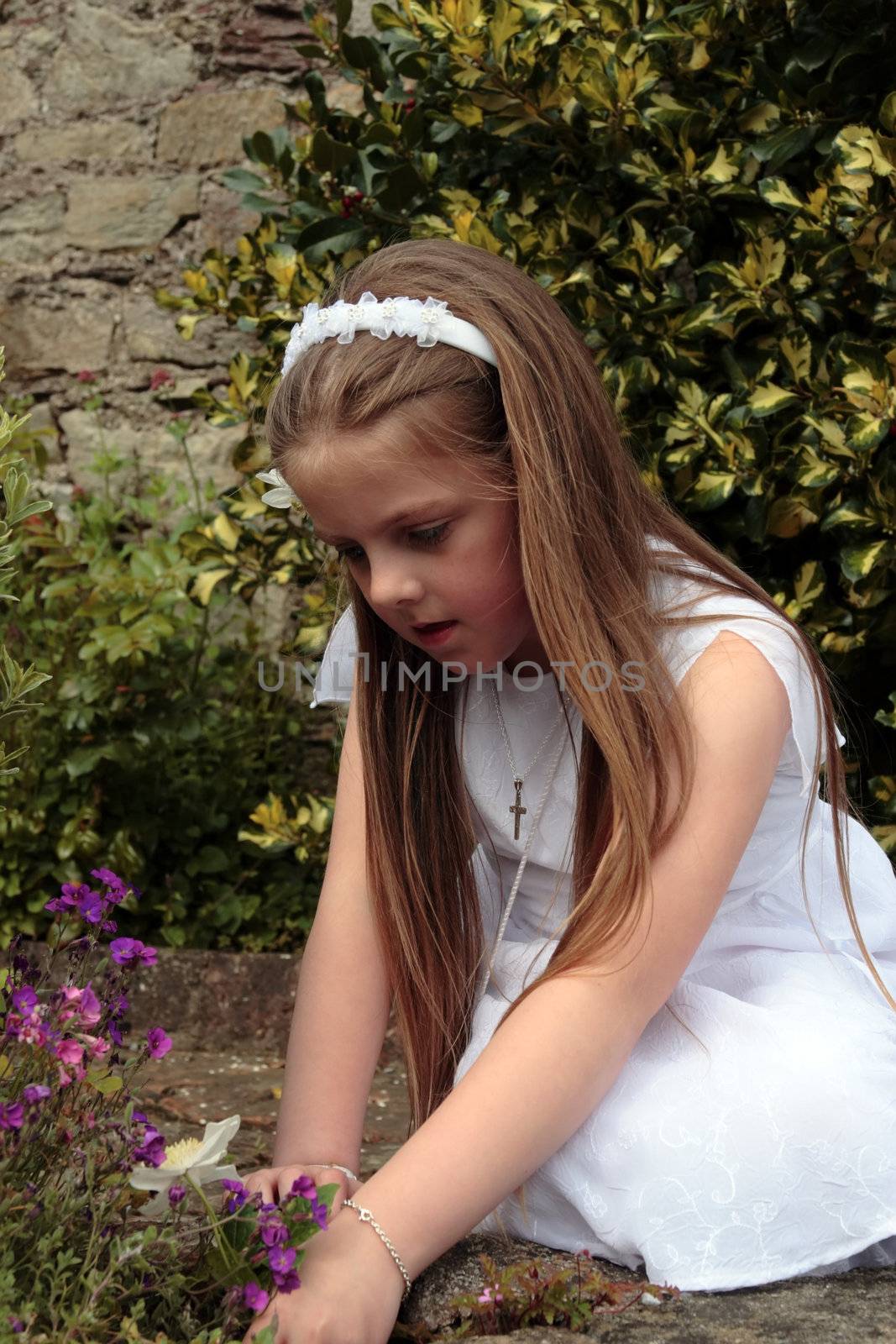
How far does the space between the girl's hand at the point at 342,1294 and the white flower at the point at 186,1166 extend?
121mm

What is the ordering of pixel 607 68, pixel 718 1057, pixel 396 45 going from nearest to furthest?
pixel 718 1057, pixel 607 68, pixel 396 45

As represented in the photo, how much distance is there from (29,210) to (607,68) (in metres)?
1.97

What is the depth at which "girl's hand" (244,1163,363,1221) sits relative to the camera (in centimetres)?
138

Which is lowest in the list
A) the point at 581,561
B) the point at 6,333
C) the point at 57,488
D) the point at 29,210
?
the point at 57,488

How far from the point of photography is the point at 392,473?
153cm

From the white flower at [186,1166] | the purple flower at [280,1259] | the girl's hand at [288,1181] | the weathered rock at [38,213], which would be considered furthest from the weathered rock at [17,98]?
the purple flower at [280,1259]

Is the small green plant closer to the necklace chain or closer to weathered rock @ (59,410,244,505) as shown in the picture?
the necklace chain

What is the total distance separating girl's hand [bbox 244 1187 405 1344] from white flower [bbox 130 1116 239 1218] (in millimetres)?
121

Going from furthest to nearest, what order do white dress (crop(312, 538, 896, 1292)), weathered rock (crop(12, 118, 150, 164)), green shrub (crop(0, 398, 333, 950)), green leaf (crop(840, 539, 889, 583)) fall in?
weathered rock (crop(12, 118, 150, 164)) < green shrub (crop(0, 398, 333, 950)) < green leaf (crop(840, 539, 889, 583)) < white dress (crop(312, 538, 896, 1292))

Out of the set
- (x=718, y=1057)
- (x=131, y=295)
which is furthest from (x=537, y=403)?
(x=131, y=295)

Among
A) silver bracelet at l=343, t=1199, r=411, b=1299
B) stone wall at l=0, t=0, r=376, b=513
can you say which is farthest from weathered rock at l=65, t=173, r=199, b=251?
silver bracelet at l=343, t=1199, r=411, b=1299

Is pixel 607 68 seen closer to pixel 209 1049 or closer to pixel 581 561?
pixel 581 561

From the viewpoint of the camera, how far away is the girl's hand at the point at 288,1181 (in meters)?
1.38

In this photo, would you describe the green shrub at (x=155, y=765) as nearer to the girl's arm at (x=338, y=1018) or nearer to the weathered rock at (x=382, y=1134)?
the weathered rock at (x=382, y=1134)
